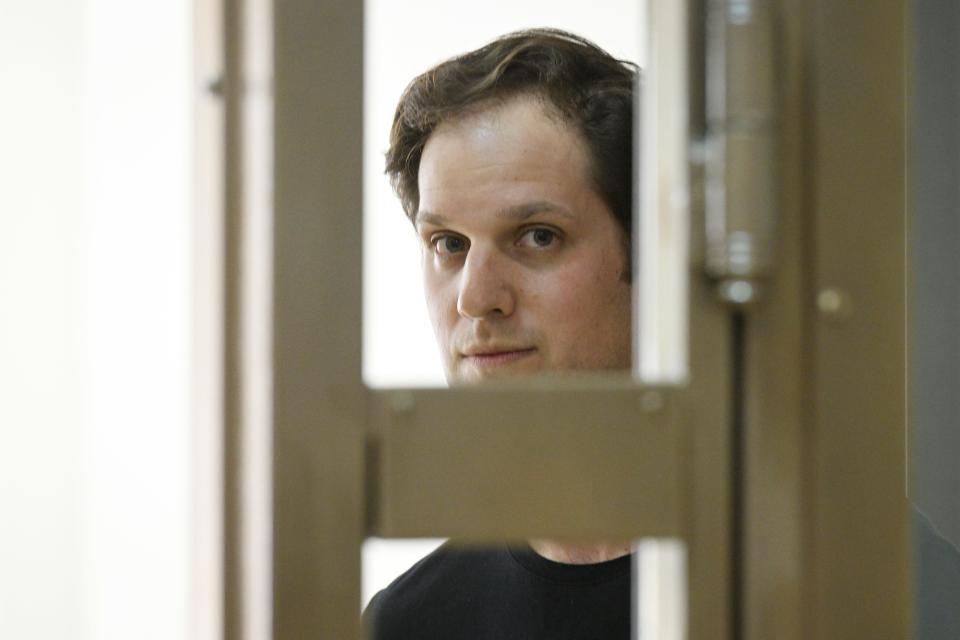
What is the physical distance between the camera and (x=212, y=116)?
0.41m

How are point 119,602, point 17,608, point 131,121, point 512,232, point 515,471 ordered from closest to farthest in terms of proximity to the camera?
point 515,471, point 512,232, point 131,121, point 119,602, point 17,608

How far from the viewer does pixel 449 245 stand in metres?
0.92

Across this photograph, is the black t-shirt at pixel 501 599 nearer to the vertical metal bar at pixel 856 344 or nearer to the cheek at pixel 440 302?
the cheek at pixel 440 302

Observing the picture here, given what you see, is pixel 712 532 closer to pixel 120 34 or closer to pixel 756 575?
pixel 756 575

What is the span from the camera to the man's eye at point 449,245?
917mm

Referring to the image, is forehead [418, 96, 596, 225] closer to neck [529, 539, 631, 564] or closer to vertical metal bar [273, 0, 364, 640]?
neck [529, 539, 631, 564]

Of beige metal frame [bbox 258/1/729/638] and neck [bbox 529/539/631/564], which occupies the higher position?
beige metal frame [bbox 258/1/729/638]

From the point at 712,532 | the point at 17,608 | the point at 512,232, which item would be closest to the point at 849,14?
the point at 712,532

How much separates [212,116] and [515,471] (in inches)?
7.1

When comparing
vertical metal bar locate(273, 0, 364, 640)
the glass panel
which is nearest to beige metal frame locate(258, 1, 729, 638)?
vertical metal bar locate(273, 0, 364, 640)

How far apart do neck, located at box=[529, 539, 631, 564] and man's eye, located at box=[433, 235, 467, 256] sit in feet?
0.95

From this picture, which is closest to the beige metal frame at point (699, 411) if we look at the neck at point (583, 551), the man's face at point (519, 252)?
the man's face at point (519, 252)

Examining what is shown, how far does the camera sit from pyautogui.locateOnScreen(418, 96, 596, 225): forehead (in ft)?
2.89

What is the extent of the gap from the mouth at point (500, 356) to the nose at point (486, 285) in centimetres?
3
